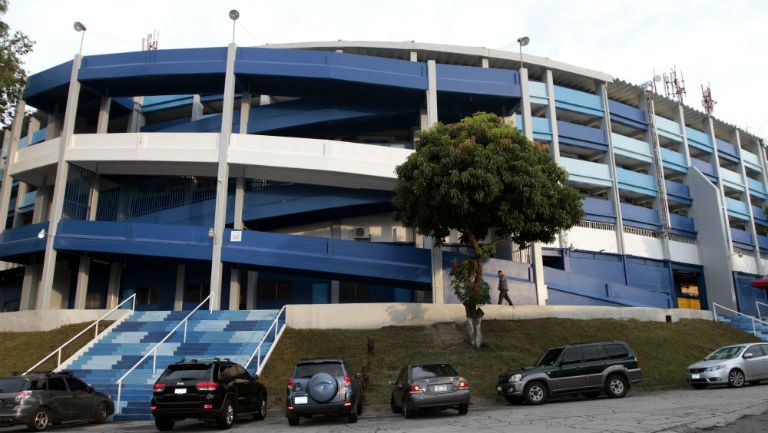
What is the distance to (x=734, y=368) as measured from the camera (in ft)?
54.3

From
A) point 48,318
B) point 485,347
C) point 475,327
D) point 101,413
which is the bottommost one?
point 101,413

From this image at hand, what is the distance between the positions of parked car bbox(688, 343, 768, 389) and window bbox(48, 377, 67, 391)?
58.4ft

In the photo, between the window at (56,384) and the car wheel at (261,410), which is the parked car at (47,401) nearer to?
the window at (56,384)

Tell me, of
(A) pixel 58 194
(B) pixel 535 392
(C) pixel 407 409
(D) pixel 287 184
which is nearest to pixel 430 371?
(C) pixel 407 409

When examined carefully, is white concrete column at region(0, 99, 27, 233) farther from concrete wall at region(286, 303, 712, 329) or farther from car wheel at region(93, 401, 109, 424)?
car wheel at region(93, 401, 109, 424)

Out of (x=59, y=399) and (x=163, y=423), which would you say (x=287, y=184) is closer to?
(x=59, y=399)

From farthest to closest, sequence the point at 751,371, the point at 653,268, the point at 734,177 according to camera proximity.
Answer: the point at 734,177
the point at 653,268
the point at 751,371

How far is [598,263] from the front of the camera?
1468 inches

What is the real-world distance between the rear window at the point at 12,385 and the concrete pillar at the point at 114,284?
19.2m

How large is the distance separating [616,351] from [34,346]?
21.0 meters

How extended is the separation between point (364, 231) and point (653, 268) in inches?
895

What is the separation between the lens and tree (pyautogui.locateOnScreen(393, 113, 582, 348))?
18.7m

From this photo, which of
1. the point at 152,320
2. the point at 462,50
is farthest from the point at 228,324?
the point at 462,50

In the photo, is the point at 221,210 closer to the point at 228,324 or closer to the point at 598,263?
the point at 228,324
